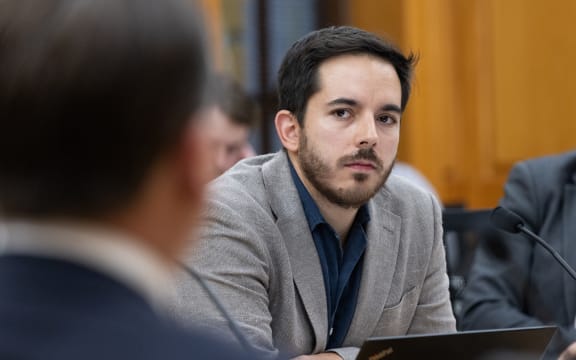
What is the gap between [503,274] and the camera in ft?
8.72

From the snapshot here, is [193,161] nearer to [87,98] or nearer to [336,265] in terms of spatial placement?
[87,98]

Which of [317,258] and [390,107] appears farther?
[390,107]

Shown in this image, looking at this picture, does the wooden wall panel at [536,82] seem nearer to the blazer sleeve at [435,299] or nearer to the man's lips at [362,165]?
the blazer sleeve at [435,299]

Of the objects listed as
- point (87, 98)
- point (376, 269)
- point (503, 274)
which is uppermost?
point (87, 98)

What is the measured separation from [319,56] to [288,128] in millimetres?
178

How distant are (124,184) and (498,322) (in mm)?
2036

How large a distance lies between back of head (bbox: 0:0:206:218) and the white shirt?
0.04 feet

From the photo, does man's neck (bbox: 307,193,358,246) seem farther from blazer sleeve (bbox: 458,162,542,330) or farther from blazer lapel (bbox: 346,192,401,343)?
blazer sleeve (bbox: 458,162,542,330)

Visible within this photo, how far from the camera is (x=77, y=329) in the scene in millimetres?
574

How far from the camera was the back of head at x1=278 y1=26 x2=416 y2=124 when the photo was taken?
2.34 meters

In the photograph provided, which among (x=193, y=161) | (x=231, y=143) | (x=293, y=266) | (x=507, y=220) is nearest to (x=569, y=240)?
(x=507, y=220)

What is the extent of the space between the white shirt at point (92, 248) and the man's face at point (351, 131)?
5.36 ft

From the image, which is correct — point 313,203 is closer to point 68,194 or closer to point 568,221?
point 568,221

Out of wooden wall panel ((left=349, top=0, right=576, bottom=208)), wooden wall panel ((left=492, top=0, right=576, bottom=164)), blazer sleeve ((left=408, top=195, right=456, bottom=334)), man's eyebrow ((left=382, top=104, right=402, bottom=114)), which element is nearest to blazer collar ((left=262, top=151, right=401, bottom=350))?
blazer sleeve ((left=408, top=195, right=456, bottom=334))
